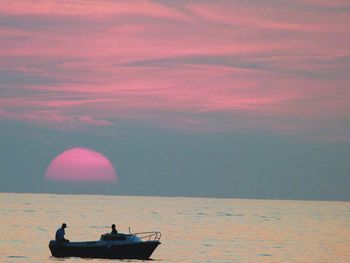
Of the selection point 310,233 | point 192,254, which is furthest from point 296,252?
point 310,233

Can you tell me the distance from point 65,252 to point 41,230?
164 ft

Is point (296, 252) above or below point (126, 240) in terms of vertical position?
above

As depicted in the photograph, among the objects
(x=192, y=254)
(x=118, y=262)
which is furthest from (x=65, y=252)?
(x=192, y=254)

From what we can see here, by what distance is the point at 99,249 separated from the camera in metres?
78.9

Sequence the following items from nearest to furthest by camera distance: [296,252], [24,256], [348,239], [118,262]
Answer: [118,262]
[24,256]
[296,252]
[348,239]

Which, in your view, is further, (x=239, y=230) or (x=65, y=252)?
(x=239, y=230)

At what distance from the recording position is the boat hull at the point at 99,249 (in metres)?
78.7

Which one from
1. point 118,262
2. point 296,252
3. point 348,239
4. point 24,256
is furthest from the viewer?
point 348,239

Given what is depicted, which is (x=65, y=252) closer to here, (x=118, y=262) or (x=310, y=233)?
(x=118, y=262)

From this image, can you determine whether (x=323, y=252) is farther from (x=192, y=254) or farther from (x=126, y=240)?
(x=126, y=240)

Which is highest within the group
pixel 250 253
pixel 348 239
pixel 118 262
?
pixel 348 239

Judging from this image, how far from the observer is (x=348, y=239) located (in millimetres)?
124000

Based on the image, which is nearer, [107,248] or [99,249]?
[107,248]

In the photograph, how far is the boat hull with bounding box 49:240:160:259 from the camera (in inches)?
3098
